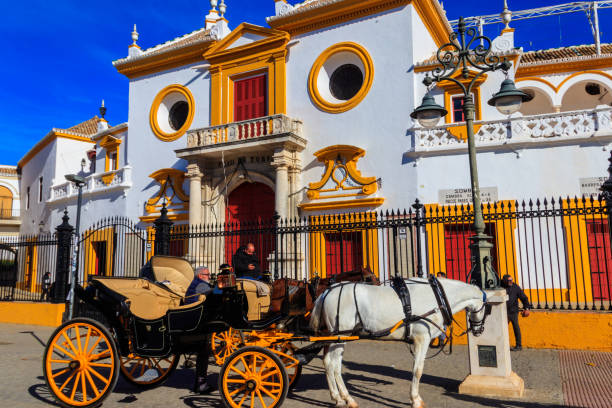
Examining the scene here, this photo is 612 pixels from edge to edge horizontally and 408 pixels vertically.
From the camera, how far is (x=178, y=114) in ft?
67.9

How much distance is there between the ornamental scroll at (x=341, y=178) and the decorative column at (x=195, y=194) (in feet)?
13.6

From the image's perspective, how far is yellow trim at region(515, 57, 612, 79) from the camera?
1941 centimetres

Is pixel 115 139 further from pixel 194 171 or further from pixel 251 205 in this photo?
pixel 251 205

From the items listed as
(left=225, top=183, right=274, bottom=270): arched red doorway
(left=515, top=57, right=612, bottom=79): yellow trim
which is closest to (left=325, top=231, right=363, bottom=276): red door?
(left=225, top=183, right=274, bottom=270): arched red doorway

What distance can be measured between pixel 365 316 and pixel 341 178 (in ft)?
35.1

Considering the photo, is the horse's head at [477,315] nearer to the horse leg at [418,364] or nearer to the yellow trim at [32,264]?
the horse leg at [418,364]

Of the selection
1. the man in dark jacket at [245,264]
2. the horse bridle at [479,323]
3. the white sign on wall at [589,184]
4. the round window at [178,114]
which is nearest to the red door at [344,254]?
the white sign on wall at [589,184]

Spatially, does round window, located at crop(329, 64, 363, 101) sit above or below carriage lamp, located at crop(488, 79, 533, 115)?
above

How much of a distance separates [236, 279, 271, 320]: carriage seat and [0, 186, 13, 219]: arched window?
124 feet

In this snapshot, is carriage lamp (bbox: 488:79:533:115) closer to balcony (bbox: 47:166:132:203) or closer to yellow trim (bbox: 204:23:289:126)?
yellow trim (bbox: 204:23:289:126)

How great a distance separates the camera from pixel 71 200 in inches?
914

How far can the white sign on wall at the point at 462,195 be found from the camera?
14.3 metres

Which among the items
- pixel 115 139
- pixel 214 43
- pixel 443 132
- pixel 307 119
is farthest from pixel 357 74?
pixel 115 139

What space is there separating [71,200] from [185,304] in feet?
63.3
